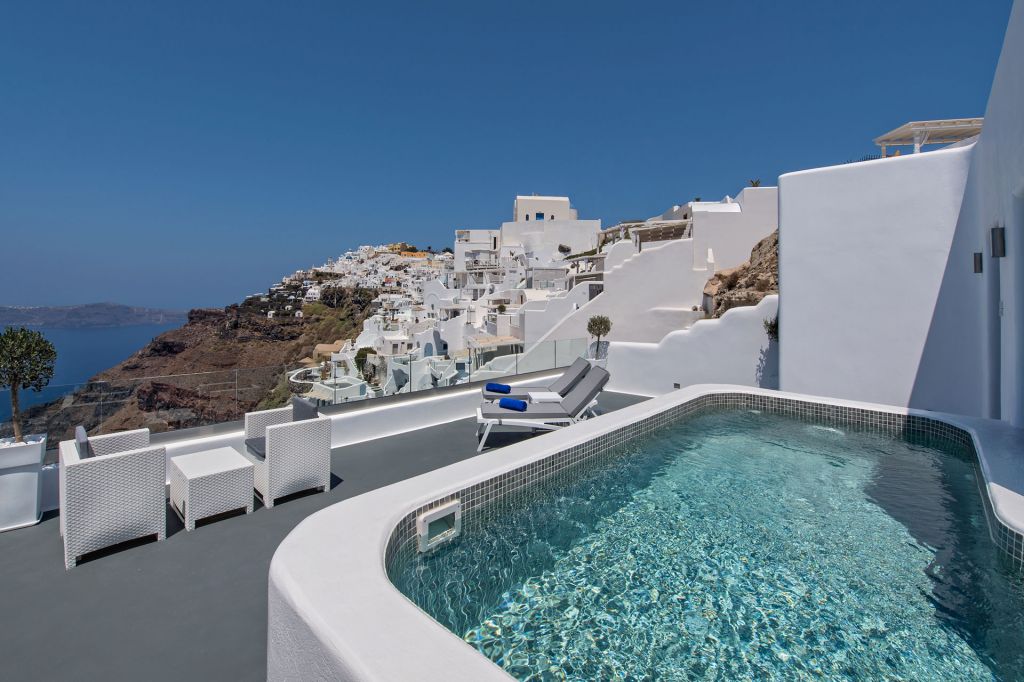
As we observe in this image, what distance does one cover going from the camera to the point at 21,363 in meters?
4.13

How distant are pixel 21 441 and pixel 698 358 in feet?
32.9

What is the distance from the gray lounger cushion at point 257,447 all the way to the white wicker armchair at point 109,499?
85 centimetres

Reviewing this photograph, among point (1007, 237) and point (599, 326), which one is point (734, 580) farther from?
point (599, 326)

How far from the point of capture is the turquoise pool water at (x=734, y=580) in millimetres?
2402

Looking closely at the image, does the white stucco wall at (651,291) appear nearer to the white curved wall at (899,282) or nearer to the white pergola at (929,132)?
the white pergola at (929,132)

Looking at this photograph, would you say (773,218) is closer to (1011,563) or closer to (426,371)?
(426,371)

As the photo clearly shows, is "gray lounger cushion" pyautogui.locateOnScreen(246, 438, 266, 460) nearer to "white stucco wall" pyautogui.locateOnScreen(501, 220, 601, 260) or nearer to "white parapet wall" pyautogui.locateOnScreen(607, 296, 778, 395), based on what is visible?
"white parapet wall" pyautogui.locateOnScreen(607, 296, 778, 395)

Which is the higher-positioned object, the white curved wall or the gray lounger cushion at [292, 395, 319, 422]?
the white curved wall

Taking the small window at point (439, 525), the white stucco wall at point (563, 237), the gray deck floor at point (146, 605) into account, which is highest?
the white stucco wall at point (563, 237)

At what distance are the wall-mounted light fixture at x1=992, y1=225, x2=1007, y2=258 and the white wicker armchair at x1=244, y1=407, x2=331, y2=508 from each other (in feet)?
23.4

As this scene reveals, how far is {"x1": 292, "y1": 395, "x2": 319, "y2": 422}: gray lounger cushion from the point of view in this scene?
4.57 m

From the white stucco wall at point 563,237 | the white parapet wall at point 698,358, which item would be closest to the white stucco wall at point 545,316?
the white parapet wall at point 698,358

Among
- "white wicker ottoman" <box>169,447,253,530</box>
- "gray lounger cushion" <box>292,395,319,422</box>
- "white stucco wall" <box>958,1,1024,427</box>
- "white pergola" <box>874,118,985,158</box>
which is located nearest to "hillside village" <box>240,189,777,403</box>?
"gray lounger cushion" <box>292,395,319,422</box>

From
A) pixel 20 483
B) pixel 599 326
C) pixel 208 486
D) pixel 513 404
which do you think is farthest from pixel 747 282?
pixel 20 483
